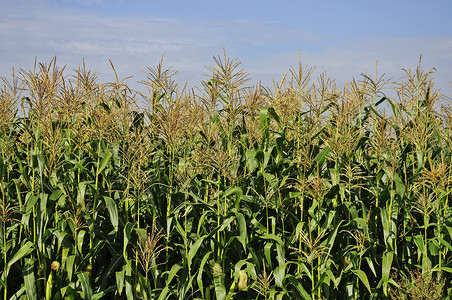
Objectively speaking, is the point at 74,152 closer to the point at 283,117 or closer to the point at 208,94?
the point at 208,94

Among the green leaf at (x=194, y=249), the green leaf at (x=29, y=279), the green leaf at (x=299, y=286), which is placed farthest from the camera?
the green leaf at (x=29, y=279)

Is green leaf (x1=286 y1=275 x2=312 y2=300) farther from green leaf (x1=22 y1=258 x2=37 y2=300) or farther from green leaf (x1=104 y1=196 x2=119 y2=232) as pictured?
green leaf (x1=22 y1=258 x2=37 y2=300)

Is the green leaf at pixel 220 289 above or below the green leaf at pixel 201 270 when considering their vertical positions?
below

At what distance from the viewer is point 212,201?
5141 millimetres

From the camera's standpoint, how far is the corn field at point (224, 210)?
16.0 ft

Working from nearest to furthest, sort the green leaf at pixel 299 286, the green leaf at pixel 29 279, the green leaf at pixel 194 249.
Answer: the green leaf at pixel 299 286 < the green leaf at pixel 194 249 < the green leaf at pixel 29 279

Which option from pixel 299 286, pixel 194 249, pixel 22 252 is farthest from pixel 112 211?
pixel 299 286

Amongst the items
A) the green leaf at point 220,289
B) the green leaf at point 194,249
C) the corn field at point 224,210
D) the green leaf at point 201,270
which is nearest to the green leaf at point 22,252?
the corn field at point 224,210

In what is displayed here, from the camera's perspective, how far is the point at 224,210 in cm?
498

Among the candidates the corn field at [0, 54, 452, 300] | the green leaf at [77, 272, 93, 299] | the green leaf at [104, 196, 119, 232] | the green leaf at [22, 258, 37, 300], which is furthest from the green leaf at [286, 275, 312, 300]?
the green leaf at [22, 258, 37, 300]

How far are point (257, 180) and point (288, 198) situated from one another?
0.40 m

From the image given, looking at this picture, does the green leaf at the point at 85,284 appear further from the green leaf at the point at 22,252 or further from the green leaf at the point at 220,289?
the green leaf at the point at 220,289

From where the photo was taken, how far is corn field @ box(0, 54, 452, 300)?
16.0 ft

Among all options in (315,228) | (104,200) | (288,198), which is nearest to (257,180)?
(288,198)
